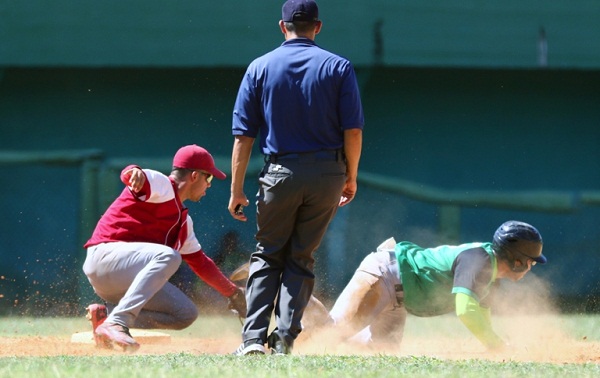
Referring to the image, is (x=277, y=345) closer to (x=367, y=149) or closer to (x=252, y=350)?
(x=252, y=350)

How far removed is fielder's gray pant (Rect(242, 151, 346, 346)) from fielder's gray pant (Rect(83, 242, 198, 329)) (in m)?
0.85

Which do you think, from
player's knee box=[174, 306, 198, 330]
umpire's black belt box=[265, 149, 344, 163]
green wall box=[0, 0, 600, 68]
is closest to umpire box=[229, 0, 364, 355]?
umpire's black belt box=[265, 149, 344, 163]

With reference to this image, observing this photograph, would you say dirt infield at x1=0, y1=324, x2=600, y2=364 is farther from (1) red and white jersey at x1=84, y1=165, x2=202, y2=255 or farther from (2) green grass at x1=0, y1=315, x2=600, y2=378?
(2) green grass at x1=0, y1=315, x2=600, y2=378

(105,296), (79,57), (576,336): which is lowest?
(576,336)

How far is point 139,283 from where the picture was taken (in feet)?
21.9

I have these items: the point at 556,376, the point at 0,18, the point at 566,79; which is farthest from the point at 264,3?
the point at 556,376

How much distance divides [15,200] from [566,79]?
643 centimetres

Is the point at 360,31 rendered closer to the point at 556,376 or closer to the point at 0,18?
the point at 0,18

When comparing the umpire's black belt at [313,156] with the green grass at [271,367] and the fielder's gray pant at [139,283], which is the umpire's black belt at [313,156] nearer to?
the green grass at [271,367]

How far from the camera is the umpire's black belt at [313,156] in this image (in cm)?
591

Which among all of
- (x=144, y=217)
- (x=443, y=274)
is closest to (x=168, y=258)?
(x=144, y=217)

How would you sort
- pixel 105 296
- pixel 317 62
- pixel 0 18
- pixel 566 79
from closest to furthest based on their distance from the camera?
1. pixel 317 62
2. pixel 105 296
3. pixel 0 18
4. pixel 566 79

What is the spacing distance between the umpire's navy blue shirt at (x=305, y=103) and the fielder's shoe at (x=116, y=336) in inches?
58.0

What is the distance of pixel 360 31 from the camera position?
1186cm
